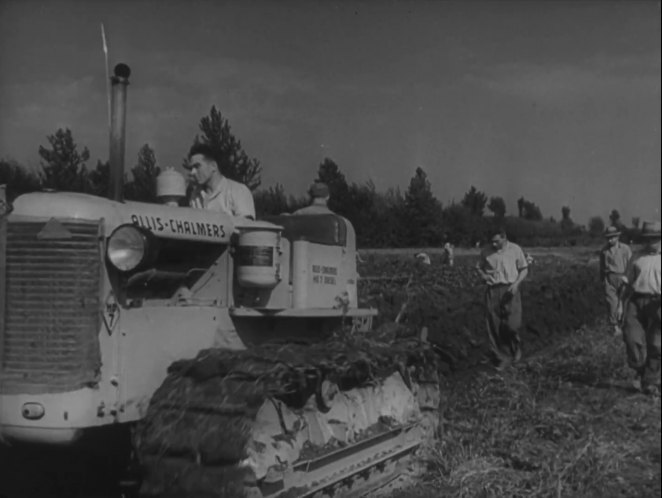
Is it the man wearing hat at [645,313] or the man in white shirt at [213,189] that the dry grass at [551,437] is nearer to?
the man wearing hat at [645,313]

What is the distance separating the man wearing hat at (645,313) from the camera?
6.52 metres

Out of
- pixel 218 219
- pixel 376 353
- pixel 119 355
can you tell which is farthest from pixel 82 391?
pixel 376 353

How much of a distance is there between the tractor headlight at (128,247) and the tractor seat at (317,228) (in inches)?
85.4

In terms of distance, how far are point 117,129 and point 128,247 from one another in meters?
0.74

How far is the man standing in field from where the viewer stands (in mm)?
11820

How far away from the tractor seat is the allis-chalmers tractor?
2.67 ft

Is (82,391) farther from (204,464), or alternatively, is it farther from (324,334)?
(324,334)

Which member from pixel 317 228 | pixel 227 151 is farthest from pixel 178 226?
pixel 317 228

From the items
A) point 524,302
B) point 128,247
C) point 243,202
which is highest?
point 243,202

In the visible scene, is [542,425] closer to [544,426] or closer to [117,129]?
[544,426]

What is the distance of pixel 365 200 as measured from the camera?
10547mm

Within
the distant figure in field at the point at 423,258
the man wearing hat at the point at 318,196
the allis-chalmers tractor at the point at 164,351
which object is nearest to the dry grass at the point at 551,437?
the allis-chalmers tractor at the point at 164,351

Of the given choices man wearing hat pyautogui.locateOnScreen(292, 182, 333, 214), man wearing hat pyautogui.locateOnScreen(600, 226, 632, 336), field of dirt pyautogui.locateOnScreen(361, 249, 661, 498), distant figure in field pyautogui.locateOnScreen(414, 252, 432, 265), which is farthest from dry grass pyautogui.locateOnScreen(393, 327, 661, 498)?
distant figure in field pyautogui.locateOnScreen(414, 252, 432, 265)

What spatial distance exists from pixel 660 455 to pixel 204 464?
3.52 m
